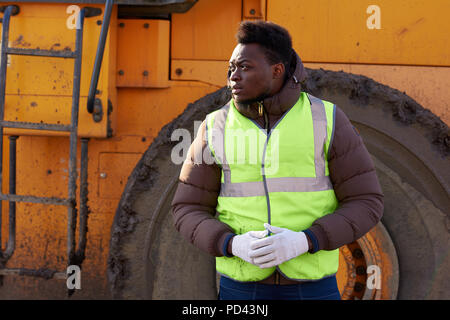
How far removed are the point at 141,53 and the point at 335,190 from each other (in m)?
1.32

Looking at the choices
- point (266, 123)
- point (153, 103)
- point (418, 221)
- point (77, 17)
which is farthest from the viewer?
point (153, 103)

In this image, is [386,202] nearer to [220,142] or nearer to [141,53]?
[220,142]

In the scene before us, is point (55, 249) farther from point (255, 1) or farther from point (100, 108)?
point (255, 1)

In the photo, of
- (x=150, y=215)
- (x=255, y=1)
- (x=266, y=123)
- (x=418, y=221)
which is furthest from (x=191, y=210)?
(x=255, y=1)

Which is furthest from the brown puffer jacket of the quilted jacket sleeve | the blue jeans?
the blue jeans

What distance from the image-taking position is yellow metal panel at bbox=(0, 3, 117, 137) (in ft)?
7.11

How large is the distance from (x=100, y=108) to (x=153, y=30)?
46cm

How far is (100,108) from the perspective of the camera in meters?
2.16

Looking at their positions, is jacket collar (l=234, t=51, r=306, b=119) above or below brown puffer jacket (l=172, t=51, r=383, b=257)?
above

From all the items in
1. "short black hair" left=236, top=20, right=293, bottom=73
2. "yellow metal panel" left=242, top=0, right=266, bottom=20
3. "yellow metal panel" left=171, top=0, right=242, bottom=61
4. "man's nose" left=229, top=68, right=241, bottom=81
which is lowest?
"man's nose" left=229, top=68, right=241, bottom=81

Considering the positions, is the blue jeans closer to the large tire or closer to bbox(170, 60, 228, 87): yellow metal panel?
the large tire

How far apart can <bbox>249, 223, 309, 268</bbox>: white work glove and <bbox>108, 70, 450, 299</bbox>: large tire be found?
94 centimetres

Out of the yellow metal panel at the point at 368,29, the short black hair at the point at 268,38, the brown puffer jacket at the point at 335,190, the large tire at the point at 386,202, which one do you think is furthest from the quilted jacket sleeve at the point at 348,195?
the yellow metal panel at the point at 368,29

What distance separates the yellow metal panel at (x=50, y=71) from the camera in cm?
217
